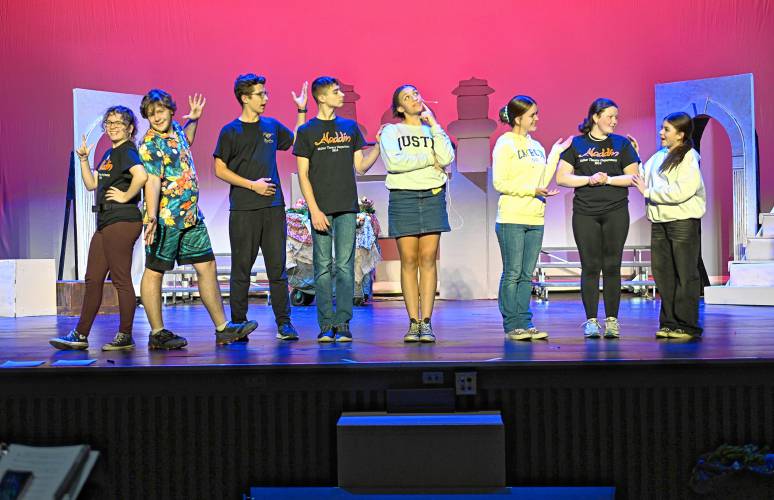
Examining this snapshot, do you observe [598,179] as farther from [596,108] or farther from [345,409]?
[345,409]

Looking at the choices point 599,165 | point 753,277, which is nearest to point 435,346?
point 599,165

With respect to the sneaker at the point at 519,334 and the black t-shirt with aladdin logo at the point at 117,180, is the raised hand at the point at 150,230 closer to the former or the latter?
the black t-shirt with aladdin logo at the point at 117,180

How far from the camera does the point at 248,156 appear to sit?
3898 mm

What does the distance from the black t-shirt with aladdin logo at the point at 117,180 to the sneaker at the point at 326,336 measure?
3.39 feet

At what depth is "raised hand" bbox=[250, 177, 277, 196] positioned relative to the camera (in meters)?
3.83

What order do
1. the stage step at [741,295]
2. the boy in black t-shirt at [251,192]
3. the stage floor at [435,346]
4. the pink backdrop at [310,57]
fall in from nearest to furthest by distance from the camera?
the stage floor at [435,346]
the boy in black t-shirt at [251,192]
the stage step at [741,295]
the pink backdrop at [310,57]

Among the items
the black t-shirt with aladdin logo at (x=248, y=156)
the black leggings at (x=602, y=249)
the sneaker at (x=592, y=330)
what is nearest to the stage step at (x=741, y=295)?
the black leggings at (x=602, y=249)

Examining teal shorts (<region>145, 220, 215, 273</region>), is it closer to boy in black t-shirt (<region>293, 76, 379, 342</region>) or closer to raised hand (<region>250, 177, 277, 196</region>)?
raised hand (<region>250, 177, 277, 196</region>)

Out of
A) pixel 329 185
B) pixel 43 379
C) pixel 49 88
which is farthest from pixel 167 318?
pixel 49 88

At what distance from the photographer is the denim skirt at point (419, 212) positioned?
3.70 meters

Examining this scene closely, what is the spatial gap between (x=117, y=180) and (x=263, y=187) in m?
0.67

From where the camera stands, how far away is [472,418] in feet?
8.66

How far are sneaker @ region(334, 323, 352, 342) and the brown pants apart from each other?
96cm

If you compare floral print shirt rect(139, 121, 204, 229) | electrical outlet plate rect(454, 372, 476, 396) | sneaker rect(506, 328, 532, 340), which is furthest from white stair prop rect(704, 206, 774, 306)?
floral print shirt rect(139, 121, 204, 229)
